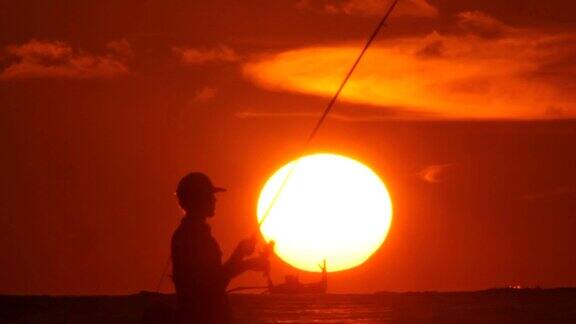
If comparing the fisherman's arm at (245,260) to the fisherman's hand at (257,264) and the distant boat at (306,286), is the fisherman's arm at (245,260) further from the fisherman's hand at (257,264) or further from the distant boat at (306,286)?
the distant boat at (306,286)

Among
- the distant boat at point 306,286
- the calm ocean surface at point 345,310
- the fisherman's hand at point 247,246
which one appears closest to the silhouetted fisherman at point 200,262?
the fisherman's hand at point 247,246

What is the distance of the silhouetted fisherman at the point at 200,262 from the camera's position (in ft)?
26.0

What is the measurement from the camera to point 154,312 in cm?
788

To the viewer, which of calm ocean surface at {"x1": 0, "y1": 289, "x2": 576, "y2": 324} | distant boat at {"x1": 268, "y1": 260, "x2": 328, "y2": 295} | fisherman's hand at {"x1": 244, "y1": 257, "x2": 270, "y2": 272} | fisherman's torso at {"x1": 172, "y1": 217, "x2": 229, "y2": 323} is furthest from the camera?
distant boat at {"x1": 268, "y1": 260, "x2": 328, "y2": 295}

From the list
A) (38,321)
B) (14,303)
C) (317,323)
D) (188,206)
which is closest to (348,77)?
(188,206)

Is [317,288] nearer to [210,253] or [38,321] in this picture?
[38,321]

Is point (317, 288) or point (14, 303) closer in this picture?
point (14, 303)

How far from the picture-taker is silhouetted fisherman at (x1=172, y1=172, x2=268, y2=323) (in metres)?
7.91

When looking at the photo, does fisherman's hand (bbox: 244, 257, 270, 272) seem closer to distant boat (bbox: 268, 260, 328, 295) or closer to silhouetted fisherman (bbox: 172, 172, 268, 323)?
silhouetted fisherman (bbox: 172, 172, 268, 323)

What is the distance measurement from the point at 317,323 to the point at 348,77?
1076 inches

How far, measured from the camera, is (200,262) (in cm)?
797

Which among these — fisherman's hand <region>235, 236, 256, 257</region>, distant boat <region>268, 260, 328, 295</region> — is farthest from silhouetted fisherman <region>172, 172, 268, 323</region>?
distant boat <region>268, 260, 328, 295</region>

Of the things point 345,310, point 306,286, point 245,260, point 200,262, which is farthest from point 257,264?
point 306,286

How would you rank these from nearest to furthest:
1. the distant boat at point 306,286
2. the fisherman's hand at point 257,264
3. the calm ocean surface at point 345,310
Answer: the fisherman's hand at point 257,264 → the calm ocean surface at point 345,310 → the distant boat at point 306,286
